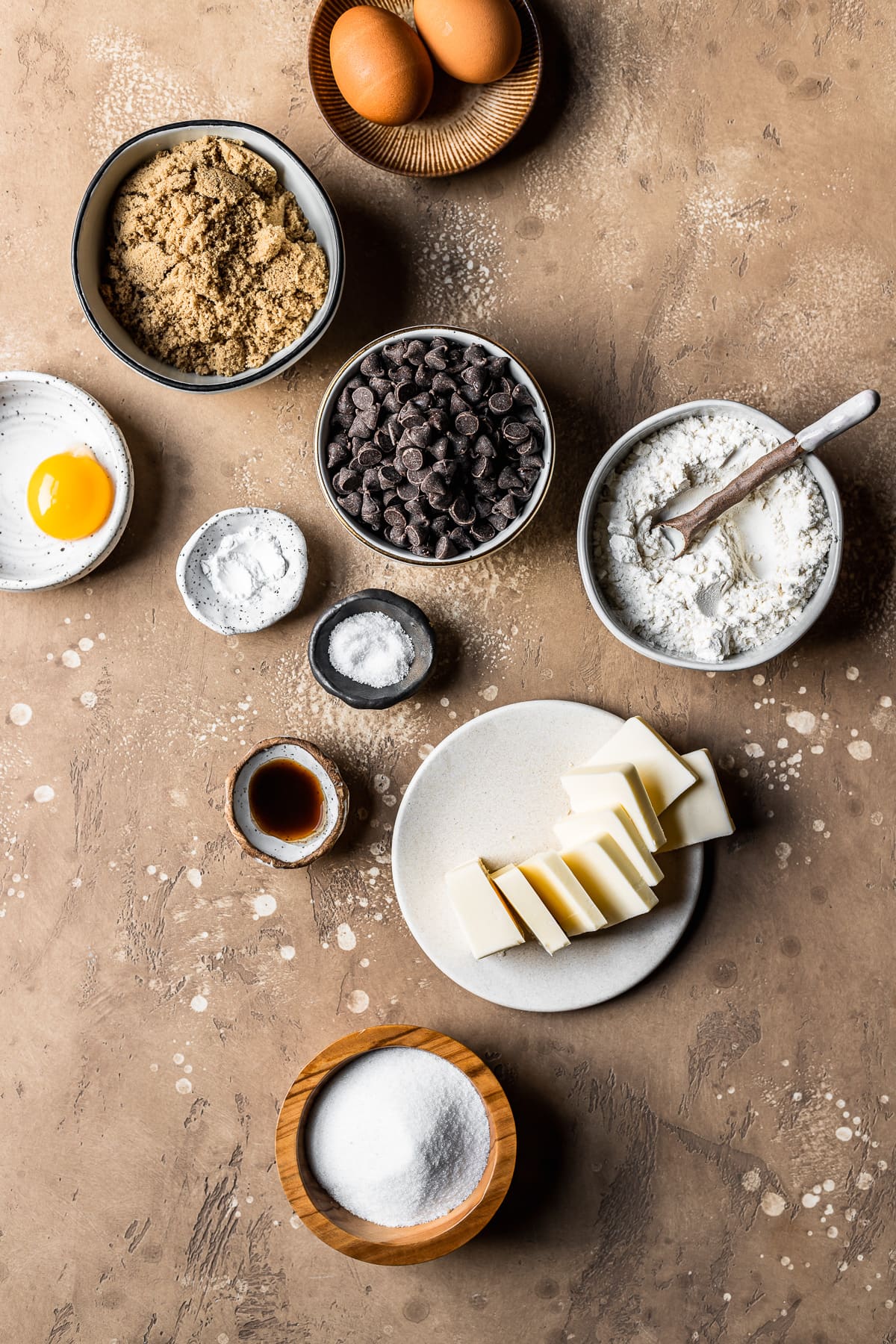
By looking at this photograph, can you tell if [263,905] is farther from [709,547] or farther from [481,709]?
[709,547]

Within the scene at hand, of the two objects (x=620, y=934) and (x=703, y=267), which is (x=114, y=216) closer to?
(x=703, y=267)

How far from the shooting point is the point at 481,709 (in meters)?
1.89

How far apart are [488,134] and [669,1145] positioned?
2.26 meters

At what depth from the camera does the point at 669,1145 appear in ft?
6.13

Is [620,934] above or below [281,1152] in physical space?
above

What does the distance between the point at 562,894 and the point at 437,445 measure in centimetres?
92

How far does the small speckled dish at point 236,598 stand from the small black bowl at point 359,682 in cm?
10

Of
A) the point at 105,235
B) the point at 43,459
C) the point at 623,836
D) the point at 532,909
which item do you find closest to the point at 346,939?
the point at 532,909

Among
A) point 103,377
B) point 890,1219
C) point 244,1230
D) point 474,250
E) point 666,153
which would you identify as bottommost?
point 244,1230

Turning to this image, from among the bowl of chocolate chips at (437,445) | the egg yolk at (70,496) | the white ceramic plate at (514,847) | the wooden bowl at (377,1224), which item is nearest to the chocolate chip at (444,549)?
the bowl of chocolate chips at (437,445)

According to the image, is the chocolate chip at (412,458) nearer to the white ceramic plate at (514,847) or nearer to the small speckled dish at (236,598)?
the small speckled dish at (236,598)

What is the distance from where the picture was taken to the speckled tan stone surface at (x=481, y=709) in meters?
1.86

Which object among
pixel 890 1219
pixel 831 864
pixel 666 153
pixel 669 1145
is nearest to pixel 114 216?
pixel 666 153

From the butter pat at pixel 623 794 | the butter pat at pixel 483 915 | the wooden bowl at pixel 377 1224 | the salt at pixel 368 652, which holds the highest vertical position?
the salt at pixel 368 652
